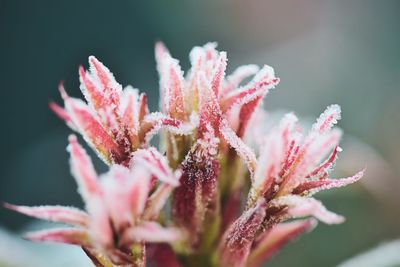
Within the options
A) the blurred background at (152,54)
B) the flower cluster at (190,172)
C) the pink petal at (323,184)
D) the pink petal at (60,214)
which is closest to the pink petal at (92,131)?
the flower cluster at (190,172)

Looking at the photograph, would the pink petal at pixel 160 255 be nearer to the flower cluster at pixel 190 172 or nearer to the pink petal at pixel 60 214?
the flower cluster at pixel 190 172

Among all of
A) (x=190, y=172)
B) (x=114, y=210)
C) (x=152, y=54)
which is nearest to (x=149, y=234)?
(x=114, y=210)

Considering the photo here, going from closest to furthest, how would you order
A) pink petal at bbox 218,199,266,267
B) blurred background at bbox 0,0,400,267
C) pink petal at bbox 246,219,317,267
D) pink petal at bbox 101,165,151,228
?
pink petal at bbox 101,165,151,228 < pink petal at bbox 218,199,266,267 < pink petal at bbox 246,219,317,267 < blurred background at bbox 0,0,400,267

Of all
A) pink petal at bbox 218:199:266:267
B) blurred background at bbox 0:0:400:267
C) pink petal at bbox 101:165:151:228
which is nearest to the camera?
pink petal at bbox 101:165:151:228

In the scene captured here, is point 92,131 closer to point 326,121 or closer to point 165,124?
point 165,124

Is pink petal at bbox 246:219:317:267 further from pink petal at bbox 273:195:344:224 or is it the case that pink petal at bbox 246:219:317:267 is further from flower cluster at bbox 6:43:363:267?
pink petal at bbox 273:195:344:224

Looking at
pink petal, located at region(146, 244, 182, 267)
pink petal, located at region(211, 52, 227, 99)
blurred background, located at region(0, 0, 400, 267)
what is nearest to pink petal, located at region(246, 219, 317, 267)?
pink petal, located at region(146, 244, 182, 267)
